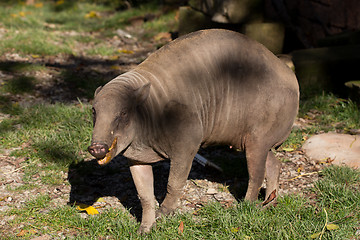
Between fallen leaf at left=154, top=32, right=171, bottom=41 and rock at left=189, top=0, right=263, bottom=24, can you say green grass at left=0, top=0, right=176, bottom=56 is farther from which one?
rock at left=189, top=0, right=263, bottom=24

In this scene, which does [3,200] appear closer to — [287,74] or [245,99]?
[245,99]

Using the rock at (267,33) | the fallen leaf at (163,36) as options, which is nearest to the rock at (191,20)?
the fallen leaf at (163,36)

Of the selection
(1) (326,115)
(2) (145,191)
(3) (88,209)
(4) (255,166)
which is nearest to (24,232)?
(3) (88,209)

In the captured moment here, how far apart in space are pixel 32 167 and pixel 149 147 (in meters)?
1.83

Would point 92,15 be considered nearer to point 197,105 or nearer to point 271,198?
point 197,105

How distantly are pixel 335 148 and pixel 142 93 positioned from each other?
2613 millimetres

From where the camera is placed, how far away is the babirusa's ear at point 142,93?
3.39 meters

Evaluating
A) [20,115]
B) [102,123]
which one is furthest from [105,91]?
[20,115]

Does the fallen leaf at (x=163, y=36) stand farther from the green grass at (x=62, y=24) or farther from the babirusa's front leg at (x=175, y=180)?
the babirusa's front leg at (x=175, y=180)

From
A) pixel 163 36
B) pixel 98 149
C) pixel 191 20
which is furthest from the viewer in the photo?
pixel 163 36

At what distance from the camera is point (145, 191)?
391cm

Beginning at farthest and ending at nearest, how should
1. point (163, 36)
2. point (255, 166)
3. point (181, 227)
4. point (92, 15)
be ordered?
point (92, 15) < point (163, 36) < point (255, 166) < point (181, 227)

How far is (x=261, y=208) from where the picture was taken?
4.05 metres

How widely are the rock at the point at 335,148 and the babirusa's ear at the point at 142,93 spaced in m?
2.43
